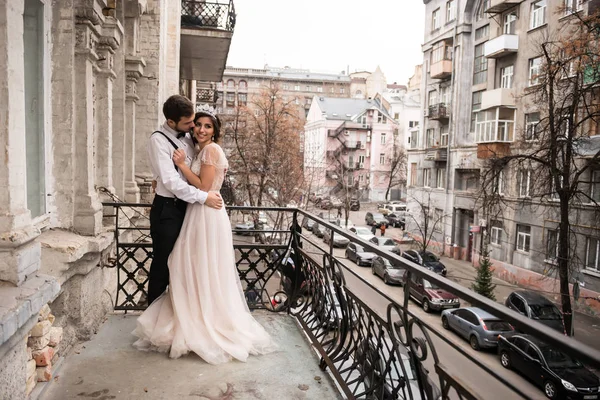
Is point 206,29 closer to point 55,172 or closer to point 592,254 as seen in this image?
point 55,172

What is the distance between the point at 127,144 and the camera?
26.5 feet

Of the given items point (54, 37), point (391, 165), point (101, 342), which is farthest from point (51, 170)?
point (391, 165)

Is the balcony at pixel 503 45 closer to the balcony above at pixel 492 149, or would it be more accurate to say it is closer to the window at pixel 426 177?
the balcony above at pixel 492 149

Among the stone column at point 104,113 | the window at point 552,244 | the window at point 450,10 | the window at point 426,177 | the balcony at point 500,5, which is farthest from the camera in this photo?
the window at point 426,177

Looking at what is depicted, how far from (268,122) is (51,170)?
22720 mm

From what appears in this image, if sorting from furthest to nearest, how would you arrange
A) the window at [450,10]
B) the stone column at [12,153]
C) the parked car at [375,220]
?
the parked car at [375,220]
the window at [450,10]
the stone column at [12,153]

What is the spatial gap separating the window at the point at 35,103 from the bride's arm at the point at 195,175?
1.14 m

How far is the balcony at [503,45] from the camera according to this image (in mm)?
27922

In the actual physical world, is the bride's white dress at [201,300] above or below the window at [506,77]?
below

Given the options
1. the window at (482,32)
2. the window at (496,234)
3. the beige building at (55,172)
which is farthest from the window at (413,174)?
the beige building at (55,172)

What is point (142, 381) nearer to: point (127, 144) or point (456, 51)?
point (127, 144)

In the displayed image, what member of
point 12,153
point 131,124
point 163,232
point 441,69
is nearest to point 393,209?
point 441,69

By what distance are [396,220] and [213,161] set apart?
46020 mm

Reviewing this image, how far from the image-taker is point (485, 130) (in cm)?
2967
